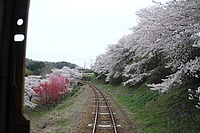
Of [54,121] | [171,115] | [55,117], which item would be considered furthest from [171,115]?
[55,117]

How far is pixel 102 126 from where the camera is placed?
26.2ft

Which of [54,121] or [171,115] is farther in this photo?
[54,121]

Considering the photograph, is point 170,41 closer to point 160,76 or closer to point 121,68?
point 160,76

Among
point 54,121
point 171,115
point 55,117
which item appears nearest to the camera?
point 171,115

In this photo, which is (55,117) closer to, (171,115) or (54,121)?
(54,121)

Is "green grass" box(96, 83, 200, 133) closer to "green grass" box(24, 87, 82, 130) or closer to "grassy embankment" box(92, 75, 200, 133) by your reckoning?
"grassy embankment" box(92, 75, 200, 133)

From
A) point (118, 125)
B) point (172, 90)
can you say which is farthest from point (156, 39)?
point (172, 90)

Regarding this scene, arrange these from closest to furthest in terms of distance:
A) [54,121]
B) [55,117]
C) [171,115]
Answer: [171,115]
[54,121]
[55,117]

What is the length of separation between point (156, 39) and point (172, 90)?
18.4 feet

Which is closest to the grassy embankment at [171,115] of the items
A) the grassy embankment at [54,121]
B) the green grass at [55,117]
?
the grassy embankment at [54,121]

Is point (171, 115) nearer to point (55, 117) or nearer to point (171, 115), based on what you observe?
point (171, 115)

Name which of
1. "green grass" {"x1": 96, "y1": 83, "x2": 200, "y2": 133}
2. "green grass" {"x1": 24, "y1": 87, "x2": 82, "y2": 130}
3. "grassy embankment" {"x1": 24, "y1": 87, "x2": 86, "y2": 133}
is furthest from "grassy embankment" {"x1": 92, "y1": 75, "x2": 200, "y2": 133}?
"green grass" {"x1": 24, "y1": 87, "x2": 82, "y2": 130}

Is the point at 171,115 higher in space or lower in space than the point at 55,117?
higher

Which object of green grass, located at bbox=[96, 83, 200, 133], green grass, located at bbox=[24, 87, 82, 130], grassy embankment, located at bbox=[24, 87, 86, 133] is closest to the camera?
green grass, located at bbox=[96, 83, 200, 133]
